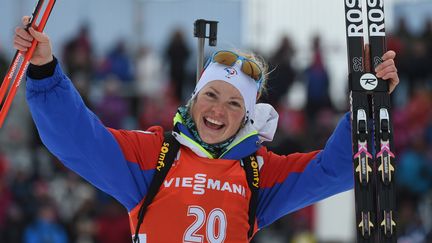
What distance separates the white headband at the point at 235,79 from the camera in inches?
200

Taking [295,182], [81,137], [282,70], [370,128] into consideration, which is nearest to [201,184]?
[295,182]

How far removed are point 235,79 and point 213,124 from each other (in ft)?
0.91

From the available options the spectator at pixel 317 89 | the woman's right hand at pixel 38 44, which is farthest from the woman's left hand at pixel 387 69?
the spectator at pixel 317 89

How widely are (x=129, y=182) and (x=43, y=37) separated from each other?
34.5 inches

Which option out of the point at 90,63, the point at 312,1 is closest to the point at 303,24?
the point at 312,1

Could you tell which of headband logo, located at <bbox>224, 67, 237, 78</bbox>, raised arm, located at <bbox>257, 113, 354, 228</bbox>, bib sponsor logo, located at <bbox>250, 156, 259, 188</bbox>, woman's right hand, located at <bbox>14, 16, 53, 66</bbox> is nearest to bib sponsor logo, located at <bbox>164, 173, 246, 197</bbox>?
bib sponsor logo, located at <bbox>250, 156, 259, 188</bbox>

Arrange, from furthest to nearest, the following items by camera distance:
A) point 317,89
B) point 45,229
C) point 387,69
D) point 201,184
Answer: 1. point 317,89
2. point 45,229
3. point 201,184
4. point 387,69

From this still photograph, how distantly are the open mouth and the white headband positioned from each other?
0.18m

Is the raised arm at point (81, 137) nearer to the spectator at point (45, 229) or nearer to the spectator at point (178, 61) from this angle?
the spectator at point (45, 229)

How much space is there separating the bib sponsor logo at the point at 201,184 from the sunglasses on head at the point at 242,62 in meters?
0.62

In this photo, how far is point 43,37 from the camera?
4520 mm

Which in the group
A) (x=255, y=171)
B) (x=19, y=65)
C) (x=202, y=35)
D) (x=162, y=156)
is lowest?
(x=255, y=171)

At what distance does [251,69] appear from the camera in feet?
17.0

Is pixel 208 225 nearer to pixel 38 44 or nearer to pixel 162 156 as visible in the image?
pixel 162 156
